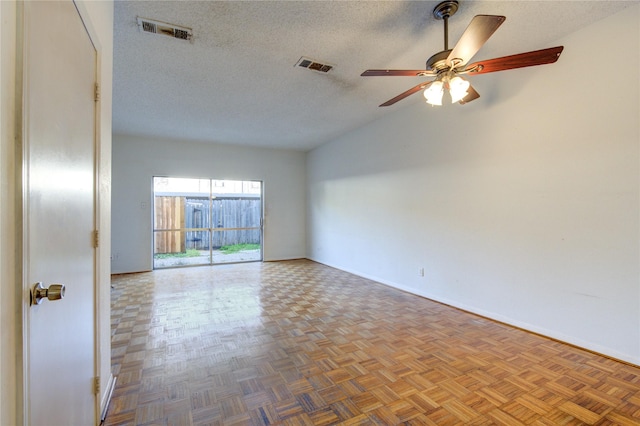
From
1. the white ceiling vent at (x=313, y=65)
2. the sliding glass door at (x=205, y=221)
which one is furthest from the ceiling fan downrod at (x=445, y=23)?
the sliding glass door at (x=205, y=221)

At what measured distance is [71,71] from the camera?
1.16 meters

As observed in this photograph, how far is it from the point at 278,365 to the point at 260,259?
4900 mm

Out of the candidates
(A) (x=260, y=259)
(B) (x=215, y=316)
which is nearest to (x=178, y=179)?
(A) (x=260, y=259)

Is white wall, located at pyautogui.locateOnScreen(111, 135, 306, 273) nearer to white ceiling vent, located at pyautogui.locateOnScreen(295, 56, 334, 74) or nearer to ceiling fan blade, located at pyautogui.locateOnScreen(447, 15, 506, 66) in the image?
white ceiling vent, located at pyautogui.locateOnScreen(295, 56, 334, 74)

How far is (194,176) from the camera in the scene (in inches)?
247

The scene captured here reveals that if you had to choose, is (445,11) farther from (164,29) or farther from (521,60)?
(164,29)

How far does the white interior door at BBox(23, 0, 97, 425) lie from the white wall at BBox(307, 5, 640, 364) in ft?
11.5

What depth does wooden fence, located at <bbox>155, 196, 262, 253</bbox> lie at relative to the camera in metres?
6.20

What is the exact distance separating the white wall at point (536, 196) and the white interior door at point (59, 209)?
3517 mm

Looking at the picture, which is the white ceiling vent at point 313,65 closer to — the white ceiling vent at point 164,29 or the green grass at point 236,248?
the white ceiling vent at point 164,29

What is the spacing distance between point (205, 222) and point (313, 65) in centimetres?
471

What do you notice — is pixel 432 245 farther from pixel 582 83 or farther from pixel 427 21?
pixel 427 21

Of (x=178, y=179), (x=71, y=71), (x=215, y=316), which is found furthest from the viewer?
(x=178, y=179)

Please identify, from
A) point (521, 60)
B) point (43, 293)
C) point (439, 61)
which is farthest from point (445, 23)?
point (43, 293)
